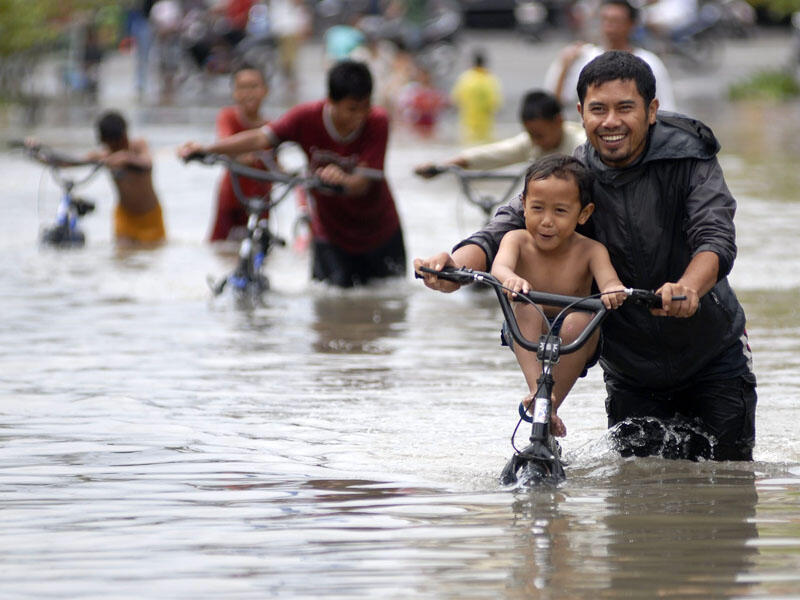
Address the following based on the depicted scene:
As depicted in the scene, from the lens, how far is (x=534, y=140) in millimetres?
10453

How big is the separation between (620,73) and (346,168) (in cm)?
492

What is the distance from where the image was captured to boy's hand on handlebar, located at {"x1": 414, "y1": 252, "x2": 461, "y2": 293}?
19.1ft

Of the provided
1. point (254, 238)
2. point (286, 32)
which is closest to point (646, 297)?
point (254, 238)

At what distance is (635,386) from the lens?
A: 652 cm

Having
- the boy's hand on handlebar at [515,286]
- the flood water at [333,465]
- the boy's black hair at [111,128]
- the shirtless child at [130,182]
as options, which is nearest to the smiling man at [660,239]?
the boy's hand on handlebar at [515,286]

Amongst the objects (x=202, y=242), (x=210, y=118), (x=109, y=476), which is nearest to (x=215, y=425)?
(x=109, y=476)

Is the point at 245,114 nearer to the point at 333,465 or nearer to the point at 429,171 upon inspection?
the point at 429,171

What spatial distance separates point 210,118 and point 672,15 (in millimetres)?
11733

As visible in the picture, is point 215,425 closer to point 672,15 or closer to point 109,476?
point 109,476

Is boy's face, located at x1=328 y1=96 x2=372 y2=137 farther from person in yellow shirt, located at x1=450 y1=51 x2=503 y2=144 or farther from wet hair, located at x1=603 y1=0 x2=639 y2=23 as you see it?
person in yellow shirt, located at x1=450 y1=51 x2=503 y2=144

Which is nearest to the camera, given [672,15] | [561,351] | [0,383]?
[561,351]

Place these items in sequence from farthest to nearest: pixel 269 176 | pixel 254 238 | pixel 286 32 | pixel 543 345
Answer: pixel 286 32
pixel 254 238
pixel 269 176
pixel 543 345

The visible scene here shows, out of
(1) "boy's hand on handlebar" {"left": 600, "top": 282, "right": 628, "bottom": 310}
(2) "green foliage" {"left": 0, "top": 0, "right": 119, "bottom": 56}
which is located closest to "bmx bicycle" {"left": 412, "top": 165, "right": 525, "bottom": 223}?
(1) "boy's hand on handlebar" {"left": 600, "top": 282, "right": 628, "bottom": 310}

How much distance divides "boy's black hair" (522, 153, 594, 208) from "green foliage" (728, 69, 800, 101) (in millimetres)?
24520
